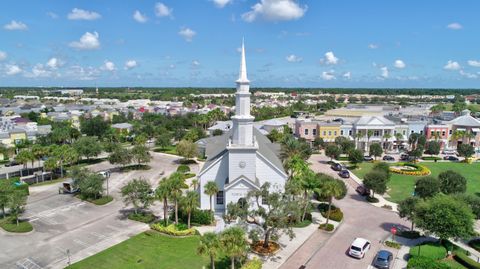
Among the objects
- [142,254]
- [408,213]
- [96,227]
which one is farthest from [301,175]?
[96,227]

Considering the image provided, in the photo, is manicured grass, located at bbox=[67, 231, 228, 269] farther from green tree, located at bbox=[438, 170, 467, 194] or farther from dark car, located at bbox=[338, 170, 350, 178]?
dark car, located at bbox=[338, 170, 350, 178]

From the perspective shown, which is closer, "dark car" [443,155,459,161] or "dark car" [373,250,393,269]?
"dark car" [373,250,393,269]

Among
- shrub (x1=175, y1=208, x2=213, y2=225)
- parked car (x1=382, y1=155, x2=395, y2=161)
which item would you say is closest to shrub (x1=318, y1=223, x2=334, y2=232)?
shrub (x1=175, y1=208, x2=213, y2=225)

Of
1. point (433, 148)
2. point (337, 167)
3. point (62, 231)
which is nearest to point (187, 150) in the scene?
point (337, 167)

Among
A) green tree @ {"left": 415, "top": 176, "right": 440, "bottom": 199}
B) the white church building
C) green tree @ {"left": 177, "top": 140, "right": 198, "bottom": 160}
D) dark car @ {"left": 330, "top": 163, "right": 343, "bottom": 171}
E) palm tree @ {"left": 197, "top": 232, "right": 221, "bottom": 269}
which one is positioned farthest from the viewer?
green tree @ {"left": 177, "top": 140, "right": 198, "bottom": 160}

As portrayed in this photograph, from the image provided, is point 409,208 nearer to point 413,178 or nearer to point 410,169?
point 413,178
